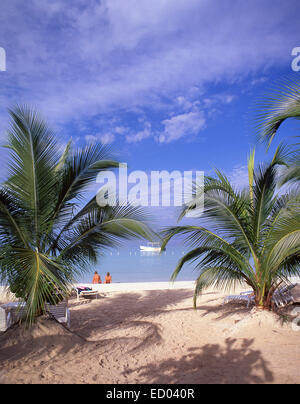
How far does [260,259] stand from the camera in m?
5.98

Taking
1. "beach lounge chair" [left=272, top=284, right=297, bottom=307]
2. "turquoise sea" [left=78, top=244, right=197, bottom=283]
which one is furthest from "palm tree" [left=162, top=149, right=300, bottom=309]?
"turquoise sea" [left=78, top=244, right=197, bottom=283]

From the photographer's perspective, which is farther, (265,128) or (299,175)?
(299,175)

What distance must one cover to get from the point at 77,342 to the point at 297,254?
4560mm

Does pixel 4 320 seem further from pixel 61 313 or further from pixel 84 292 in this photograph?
pixel 84 292

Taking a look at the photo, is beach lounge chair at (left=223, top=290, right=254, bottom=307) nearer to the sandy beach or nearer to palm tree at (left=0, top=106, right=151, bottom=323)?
the sandy beach

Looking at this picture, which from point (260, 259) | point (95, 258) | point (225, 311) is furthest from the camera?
point (225, 311)

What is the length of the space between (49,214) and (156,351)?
322cm

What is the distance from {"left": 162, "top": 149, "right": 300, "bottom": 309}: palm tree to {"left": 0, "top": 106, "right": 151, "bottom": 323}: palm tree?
4.49 ft

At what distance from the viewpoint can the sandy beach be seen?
161 inches

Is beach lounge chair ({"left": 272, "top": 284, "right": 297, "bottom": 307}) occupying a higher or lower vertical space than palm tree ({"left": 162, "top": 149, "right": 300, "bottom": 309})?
lower

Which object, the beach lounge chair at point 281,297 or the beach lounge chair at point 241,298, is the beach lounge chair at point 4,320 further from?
the beach lounge chair at point 281,297

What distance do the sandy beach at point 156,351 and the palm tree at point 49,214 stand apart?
63 cm

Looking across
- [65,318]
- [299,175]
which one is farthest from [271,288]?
[65,318]
